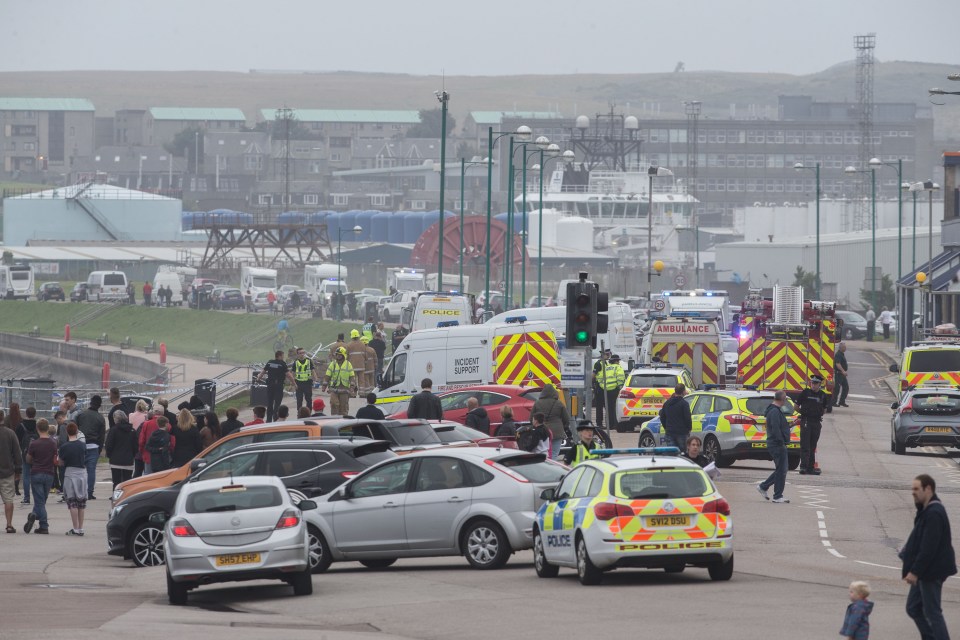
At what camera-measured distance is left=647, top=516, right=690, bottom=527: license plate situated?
15.2 metres

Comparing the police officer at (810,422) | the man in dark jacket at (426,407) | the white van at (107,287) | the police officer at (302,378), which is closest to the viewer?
the police officer at (810,422)

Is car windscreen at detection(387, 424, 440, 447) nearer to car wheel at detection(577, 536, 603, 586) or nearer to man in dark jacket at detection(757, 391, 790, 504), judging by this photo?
man in dark jacket at detection(757, 391, 790, 504)

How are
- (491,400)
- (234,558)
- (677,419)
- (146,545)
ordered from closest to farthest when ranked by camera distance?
(234,558) → (146,545) → (677,419) → (491,400)

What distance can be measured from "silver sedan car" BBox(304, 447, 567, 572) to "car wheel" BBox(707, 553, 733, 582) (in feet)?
6.83

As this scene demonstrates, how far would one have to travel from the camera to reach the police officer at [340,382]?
113 feet

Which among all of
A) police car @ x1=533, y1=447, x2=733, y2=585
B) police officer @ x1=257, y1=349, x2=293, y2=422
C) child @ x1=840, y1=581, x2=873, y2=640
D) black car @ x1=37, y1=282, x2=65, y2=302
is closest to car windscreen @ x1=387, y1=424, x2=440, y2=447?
police car @ x1=533, y1=447, x2=733, y2=585

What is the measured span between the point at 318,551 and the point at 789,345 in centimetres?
2342

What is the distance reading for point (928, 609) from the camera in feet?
38.0

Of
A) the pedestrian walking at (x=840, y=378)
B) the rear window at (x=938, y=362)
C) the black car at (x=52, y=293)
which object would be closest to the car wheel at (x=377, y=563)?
the rear window at (x=938, y=362)

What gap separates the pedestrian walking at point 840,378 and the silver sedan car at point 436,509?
25.0 m

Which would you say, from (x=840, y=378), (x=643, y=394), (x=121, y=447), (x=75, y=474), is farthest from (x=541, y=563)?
(x=840, y=378)

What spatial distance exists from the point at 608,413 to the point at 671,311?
12.2m

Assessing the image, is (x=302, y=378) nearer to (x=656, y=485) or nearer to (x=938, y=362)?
(x=938, y=362)

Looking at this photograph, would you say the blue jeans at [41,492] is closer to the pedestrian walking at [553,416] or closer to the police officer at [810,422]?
the pedestrian walking at [553,416]
